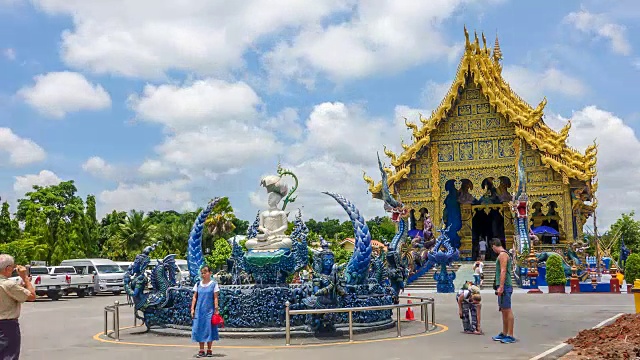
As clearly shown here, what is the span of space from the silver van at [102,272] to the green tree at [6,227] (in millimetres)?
8523

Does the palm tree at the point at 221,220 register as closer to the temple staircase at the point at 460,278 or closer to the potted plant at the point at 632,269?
the temple staircase at the point at 460,278

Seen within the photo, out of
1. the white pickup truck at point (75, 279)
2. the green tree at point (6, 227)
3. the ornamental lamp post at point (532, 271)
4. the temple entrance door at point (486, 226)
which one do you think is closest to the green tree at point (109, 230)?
the green tree at point (6, 227)

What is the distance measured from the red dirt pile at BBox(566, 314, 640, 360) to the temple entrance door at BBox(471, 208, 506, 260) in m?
31.8

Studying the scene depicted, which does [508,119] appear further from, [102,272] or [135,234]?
[135,234]

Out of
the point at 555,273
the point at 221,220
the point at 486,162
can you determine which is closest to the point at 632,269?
the point at 555,273

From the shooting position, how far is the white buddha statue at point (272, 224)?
15023 mm

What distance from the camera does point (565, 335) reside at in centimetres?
1241

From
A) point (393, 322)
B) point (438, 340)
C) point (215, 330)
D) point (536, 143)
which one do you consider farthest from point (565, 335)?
point (536, 143)

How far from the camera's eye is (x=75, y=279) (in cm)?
3108

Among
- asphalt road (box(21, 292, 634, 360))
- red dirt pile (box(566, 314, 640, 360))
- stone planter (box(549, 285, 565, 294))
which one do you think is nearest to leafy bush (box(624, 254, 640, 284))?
stone planter (box(549, 285, 565, 294))

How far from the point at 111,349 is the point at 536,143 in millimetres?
31821

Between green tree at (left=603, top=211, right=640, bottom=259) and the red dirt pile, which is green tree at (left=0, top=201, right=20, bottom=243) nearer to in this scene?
the red dirt pile

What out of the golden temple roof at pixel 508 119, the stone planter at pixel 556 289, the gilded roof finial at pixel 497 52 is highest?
the gilded roof finial at pixel 497 52

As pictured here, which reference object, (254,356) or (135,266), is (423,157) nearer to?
(135,266)
